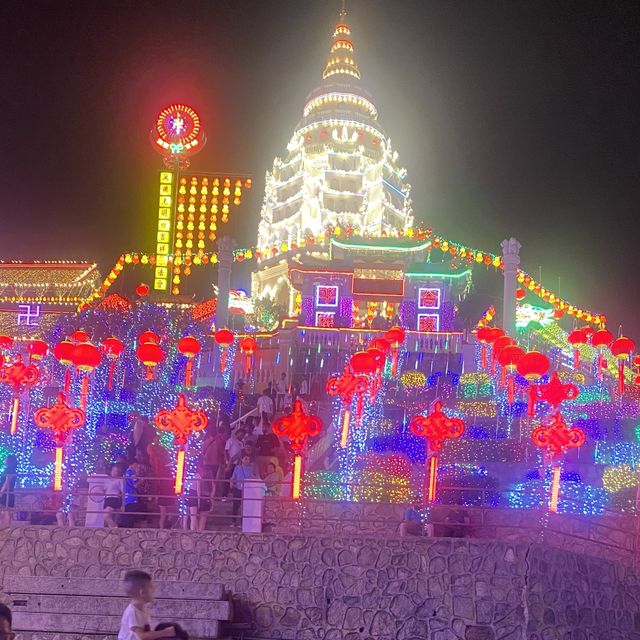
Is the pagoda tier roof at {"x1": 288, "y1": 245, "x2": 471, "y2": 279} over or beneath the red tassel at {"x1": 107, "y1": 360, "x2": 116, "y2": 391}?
over

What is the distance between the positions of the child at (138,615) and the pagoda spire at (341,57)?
49609mm

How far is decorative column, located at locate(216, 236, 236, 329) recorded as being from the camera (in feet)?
109

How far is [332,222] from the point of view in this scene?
4619cm

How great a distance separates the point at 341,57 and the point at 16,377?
132 feet

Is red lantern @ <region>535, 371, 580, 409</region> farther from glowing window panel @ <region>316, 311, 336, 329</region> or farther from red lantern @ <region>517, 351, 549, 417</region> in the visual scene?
glowing window panel @ <region>316, 311, 336, 329</region>

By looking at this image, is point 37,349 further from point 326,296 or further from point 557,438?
point 326,296

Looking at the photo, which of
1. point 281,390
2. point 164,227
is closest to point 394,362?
point 281,390

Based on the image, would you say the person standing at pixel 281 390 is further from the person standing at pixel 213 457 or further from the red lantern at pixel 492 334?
the person standing at pixel 213 457

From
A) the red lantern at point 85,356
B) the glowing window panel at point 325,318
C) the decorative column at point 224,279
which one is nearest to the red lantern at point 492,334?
the glowing window panel at point 325,318

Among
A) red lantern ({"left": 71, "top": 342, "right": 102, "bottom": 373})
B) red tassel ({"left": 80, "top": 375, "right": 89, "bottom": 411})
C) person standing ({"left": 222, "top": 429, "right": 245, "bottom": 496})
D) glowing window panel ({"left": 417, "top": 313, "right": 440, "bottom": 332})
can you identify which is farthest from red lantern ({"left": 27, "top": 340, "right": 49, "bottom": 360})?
glowing window panel ({"left": 417, "top": 313, "right": 440, "bottom": 332})

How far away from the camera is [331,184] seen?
47406mm

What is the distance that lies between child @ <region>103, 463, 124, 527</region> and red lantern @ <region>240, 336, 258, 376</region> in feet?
62.0

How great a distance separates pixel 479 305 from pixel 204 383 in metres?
19.8

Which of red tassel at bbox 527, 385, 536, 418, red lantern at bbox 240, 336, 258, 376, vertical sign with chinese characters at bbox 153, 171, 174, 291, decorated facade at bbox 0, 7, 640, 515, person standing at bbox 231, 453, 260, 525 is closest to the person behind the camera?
person standing at bbox 231, 453, 260, 525
